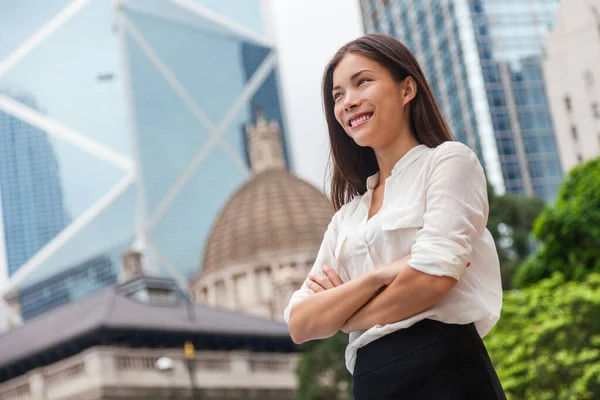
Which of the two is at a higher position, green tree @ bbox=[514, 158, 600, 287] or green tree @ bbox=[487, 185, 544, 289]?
green tree @ bbox=[487, 185, 544, 289]

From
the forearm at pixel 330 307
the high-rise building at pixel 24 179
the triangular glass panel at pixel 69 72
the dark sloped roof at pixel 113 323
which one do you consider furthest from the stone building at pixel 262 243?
the forearm at pixel 330 307

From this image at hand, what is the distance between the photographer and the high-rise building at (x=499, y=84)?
75.2 meters

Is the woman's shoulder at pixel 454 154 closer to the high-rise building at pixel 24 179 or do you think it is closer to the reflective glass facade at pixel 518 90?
the high-rise building at pixel 24 179

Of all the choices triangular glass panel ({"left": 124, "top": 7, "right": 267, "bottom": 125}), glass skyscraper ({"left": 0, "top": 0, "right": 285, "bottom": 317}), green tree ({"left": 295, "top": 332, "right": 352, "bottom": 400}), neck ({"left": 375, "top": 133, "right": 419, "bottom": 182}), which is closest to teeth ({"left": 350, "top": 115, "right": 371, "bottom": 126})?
neck ({"left": 375, "top": 133, "right": 419, "bottom": 182})

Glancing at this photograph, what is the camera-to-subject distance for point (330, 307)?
3133 millimetres

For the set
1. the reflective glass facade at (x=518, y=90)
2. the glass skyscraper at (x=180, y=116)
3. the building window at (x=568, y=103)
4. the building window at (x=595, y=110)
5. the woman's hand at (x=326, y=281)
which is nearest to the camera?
the woman's hand at (x=326, y=281)

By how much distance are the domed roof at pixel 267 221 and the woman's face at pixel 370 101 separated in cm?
6372

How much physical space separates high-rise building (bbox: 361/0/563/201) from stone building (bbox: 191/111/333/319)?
41.6ft

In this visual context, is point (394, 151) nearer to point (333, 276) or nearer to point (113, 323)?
point (333, 276)

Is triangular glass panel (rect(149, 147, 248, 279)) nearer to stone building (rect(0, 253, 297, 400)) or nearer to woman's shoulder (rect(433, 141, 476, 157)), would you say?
stone building (rect(0, 253, 297, 400))

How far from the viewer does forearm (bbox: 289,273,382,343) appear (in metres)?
3.08

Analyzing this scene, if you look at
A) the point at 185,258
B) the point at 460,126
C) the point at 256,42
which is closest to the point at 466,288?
the point at 460,126

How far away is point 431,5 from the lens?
78625 millimetres

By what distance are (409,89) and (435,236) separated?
582mm
